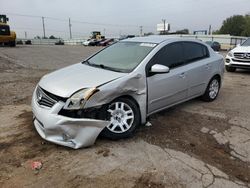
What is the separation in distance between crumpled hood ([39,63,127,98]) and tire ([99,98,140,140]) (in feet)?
1.29

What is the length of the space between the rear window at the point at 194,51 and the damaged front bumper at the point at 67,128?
2.67 metres

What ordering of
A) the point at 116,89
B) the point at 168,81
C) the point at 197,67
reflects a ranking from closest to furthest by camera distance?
1. the point at 116,89
2. the point at 168,81
3. the point at 197,67

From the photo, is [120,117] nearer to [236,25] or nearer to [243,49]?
[243,49]

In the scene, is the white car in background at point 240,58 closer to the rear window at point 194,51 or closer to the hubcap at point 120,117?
the rear window at point 194,51

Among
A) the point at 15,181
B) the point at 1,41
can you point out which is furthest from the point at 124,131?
the point at 1,41

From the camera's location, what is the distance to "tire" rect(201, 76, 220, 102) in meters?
6.49

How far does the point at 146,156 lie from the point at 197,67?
9.01 ft

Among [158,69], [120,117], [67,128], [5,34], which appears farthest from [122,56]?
[5,34]

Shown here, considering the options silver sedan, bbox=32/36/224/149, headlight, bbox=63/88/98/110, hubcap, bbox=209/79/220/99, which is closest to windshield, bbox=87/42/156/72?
silver sedan, bbox=32/36/224/149

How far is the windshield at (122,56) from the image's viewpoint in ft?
15.3

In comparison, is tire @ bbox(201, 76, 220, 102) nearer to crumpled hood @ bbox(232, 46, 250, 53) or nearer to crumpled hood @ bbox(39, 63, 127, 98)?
crumpled hood @ bbox(39, 63, 127, 98)

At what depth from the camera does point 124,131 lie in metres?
4.21

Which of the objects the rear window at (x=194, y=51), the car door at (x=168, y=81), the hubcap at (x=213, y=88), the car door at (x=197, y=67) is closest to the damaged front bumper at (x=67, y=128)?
the car door at (x=168, y=81)

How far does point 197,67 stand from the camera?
228 inches
